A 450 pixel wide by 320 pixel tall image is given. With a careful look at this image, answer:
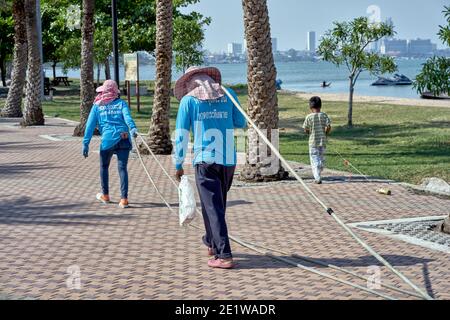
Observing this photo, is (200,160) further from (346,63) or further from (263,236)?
(346,63)

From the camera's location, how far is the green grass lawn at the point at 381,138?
14888mm

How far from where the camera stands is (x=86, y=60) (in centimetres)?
2169

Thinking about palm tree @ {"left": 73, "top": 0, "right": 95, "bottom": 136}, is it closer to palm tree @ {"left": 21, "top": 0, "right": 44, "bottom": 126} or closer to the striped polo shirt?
palm tree @ {"left": 21, "top": 0, "right": 44, "bottom": 126}

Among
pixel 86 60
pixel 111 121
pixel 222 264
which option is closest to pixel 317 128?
pixel 111 121

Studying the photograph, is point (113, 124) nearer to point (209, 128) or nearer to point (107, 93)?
point (107, 93)

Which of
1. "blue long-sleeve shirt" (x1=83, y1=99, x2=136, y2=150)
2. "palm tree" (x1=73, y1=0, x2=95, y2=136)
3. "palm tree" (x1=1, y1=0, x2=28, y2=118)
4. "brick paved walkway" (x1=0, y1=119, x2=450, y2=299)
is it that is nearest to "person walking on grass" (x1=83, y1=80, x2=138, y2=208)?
"blue long-sleeve shirt" (x1=83, y1=99, x2=136, y2=150)

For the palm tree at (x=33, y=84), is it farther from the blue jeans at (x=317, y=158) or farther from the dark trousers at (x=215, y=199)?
the dark trousers at (x=215, y=199)

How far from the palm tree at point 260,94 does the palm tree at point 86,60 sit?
9.15 m

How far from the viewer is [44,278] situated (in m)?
7.21

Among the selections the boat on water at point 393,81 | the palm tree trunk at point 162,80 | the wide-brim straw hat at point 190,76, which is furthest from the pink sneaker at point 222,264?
the boat on water at point 393,81

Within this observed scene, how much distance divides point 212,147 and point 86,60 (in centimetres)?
1493

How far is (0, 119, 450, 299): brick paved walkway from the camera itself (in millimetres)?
6828

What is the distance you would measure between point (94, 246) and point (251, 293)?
8.11ft
